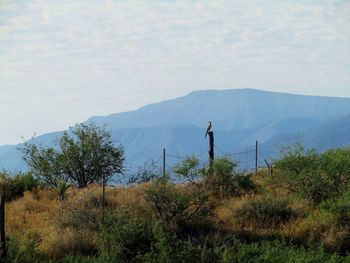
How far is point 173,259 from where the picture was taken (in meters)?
11.8

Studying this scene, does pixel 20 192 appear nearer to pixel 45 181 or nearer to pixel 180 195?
pixel 45 181

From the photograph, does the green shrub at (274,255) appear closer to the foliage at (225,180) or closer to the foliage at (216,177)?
the foliage at (225,180)

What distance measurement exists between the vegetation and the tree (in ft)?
7.91

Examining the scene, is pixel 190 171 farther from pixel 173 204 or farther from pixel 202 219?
pixel 173 204

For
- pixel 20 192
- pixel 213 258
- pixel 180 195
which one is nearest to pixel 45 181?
pixel 20 192

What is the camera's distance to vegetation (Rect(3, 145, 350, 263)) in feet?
40.3

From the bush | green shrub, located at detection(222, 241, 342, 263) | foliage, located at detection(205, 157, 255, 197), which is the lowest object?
green shrub, located at detection(222, 241, 342, 263)

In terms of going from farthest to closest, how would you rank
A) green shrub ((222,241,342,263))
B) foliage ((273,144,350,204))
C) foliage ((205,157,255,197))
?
foliage ((205,157,255,197))
foliage ((273,144,350,204))
green shrub ((222,241,342,263))

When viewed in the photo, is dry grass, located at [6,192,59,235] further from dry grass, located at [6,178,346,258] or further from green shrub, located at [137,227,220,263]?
green shrub, located at [137,227,220,263]

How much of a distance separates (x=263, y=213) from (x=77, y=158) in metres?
10.4

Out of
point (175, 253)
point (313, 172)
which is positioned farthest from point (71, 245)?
point (313, 172)

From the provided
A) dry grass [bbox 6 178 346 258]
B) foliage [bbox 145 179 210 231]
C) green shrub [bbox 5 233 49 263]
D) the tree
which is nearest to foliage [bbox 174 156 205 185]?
dry grass [bbox 6 178 346 258]

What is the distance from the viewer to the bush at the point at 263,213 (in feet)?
51.9

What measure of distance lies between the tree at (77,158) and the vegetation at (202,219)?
241cm
